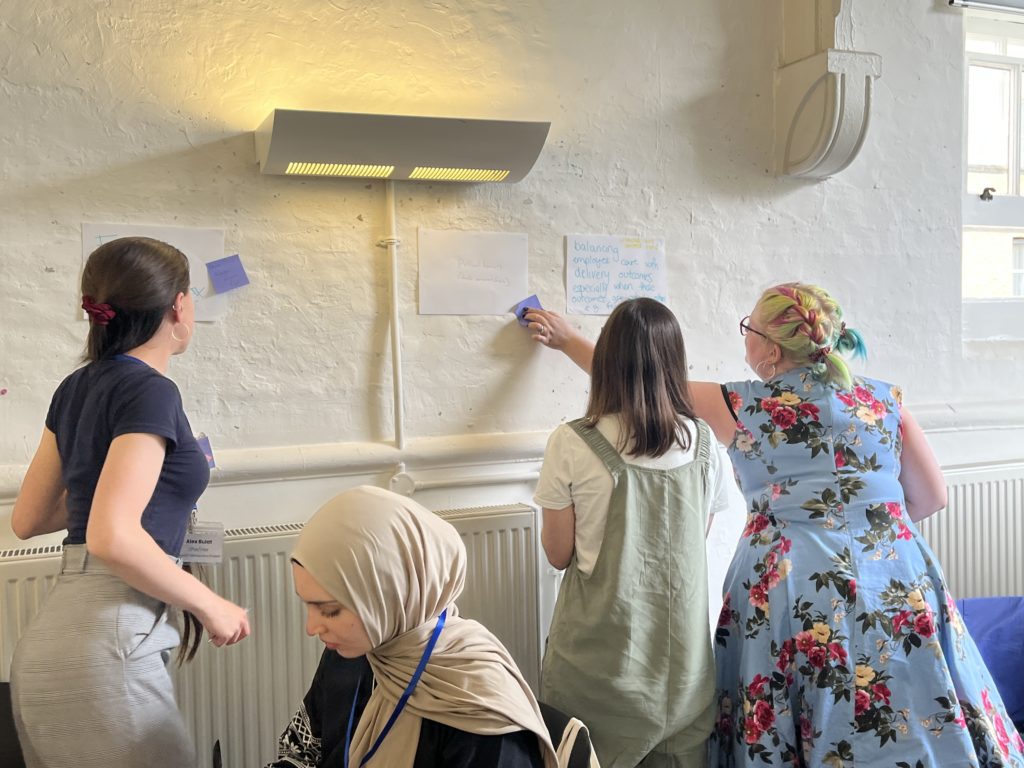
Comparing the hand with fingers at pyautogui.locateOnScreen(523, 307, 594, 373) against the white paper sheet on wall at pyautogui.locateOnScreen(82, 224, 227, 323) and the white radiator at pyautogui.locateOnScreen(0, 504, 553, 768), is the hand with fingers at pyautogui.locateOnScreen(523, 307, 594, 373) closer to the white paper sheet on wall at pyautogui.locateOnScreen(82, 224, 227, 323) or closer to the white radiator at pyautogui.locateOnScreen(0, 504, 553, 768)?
the white radiator at pyautogui.locateOnScreen(0, 504, 553, 768)

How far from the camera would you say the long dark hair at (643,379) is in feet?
7.00

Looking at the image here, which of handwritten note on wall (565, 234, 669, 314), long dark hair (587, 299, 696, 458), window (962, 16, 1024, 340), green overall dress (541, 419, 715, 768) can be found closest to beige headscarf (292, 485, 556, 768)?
green overall dress (541, 419, 715, 768)

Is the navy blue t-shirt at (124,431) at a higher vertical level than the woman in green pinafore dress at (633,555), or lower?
higher

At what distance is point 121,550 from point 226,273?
104 cm

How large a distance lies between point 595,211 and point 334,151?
2.81ft

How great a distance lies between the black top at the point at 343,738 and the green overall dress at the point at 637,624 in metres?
0.72

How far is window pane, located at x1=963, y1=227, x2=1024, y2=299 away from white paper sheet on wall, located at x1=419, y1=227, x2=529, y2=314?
1919 mm

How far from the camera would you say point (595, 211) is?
2.78 m

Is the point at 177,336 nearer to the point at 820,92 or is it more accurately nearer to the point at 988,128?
the point at 820,92

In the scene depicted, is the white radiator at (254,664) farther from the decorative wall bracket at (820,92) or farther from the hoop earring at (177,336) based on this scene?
the decorative wall bracket at (820,92)

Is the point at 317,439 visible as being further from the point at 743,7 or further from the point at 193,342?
the point at 743,7

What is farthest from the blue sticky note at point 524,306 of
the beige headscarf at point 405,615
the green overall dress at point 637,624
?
the beige headscarf at point 405,615

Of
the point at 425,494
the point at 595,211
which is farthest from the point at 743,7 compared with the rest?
the point at 425,494

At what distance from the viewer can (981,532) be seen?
3.33 metres
